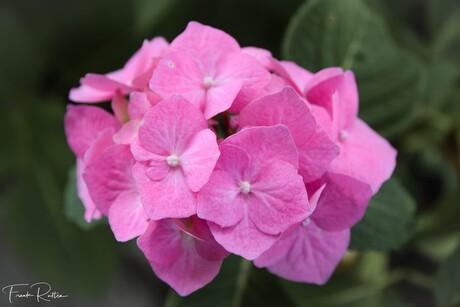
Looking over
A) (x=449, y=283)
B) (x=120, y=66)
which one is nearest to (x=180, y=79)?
(x=449, y=283)

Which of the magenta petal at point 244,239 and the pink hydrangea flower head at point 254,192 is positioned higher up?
the pink hydrangea flower head at point 254,192

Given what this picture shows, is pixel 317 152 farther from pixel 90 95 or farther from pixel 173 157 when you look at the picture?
pixel 90 95

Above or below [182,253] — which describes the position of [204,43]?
above

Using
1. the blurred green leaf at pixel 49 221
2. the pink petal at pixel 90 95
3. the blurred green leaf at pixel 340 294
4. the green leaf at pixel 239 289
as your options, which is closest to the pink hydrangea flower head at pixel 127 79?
the pink petal at pixel 90 95

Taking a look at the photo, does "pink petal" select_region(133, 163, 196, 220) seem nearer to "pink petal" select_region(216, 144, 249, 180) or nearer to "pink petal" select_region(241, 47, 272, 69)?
"pink petal" select_region(216, 144, 249, 180)

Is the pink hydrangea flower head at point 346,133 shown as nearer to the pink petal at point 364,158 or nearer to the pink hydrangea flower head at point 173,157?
the pink petal at point 364,158

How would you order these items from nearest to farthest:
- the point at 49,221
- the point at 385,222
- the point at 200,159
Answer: the point at 200,159 < the point at 385,222 < the point at 49,221
